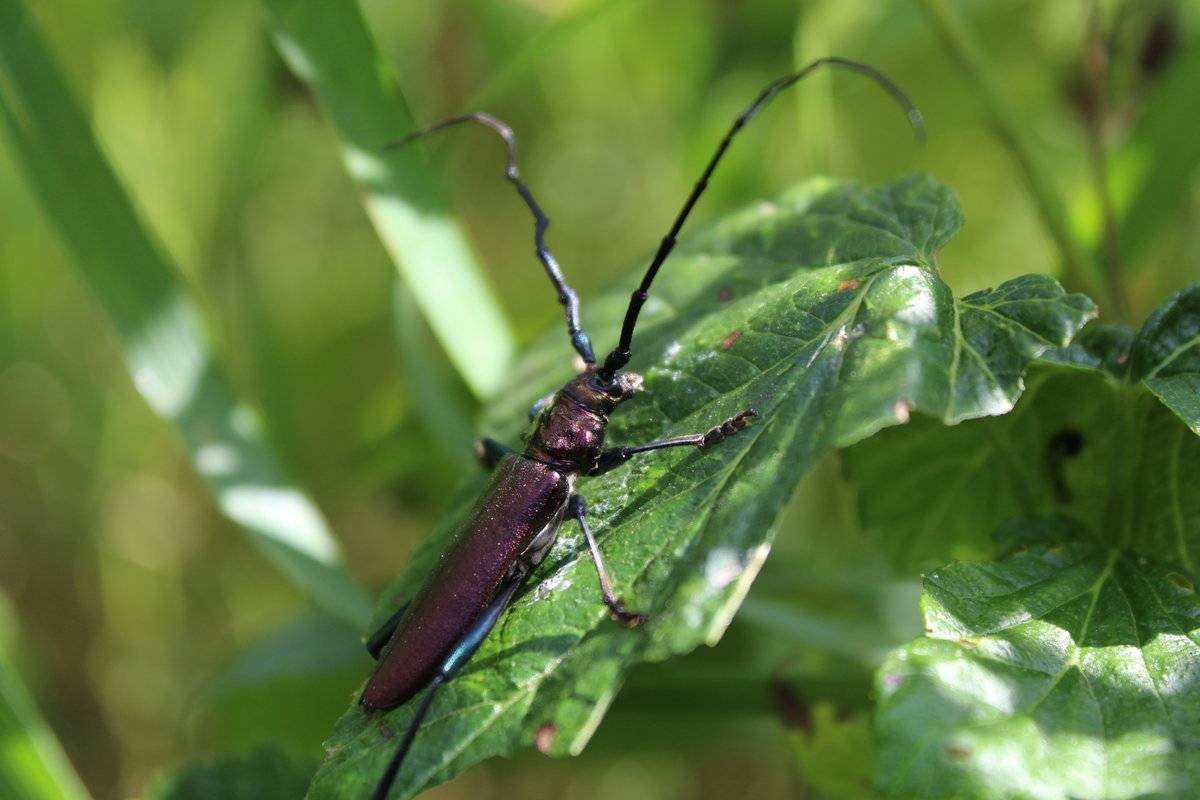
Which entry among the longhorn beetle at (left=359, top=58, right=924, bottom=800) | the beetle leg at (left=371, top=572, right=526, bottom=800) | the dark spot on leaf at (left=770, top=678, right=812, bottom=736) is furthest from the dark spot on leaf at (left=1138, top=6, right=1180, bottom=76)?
the beetle leg at (left=371, top=572, right=526, bottom=800)

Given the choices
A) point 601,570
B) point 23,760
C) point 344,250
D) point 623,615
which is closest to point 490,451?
point 601,570

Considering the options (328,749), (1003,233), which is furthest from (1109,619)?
(1003,233)

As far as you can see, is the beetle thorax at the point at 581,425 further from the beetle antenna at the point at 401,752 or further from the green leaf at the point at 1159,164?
the green leaf at the point at 1159,164

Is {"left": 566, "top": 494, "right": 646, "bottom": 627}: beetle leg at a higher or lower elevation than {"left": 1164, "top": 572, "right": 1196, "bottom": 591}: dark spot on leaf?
higher

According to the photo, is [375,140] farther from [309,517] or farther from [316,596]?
[316,596]

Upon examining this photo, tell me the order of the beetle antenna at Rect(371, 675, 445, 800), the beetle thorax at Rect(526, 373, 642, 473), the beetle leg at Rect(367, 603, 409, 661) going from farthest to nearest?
1. the beetle thorax at Rect(526, 373, 642, 473)
2. the beetle leg at Rect(367, 603, 409, 661)
3. the beetle antenna at Rect(371, 675, 445, 800)

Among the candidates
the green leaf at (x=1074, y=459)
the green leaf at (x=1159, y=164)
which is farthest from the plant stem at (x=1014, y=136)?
the green leaf at (x=1074, y=459)

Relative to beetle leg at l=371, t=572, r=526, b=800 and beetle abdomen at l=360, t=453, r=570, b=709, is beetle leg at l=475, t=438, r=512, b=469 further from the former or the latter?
beetle leg at l=371, t=572, r=526, b=800
